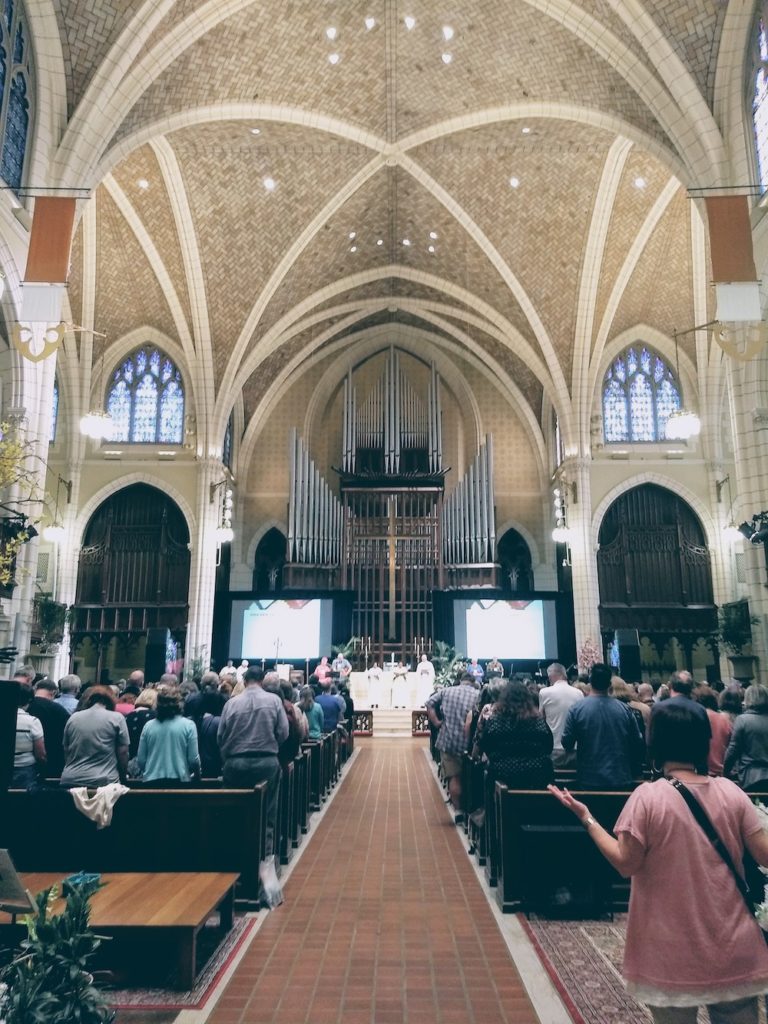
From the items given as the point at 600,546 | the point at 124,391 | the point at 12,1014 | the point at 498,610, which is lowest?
the point at 12,1014

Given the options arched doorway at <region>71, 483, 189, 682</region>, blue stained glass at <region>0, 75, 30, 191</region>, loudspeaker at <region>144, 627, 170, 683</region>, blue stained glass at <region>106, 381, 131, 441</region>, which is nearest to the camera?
blue stained glass at <region>0, 75, 30, 191</region>

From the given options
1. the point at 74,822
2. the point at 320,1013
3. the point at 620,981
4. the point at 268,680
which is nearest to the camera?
the point at 320,1013

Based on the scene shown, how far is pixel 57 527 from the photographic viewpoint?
Result: 59.3ft

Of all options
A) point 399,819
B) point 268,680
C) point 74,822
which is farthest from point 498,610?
point 74,822

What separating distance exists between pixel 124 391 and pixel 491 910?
18.8 meters

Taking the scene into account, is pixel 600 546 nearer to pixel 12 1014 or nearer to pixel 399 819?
pixel 399 819

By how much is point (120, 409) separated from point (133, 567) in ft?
14.8

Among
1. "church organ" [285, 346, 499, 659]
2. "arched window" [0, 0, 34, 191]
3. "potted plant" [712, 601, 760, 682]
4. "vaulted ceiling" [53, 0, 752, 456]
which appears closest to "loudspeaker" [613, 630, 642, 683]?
"potted plant" [712, 601, 760, 682]

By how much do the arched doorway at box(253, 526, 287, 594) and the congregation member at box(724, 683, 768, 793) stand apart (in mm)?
19046

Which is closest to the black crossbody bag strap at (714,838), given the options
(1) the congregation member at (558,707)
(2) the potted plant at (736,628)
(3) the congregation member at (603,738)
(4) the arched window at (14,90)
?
(3) the congregation member at (603,738)

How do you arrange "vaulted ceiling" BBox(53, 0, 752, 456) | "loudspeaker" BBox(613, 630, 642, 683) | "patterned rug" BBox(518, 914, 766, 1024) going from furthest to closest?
"loudspeaker" BBox(613, 630, 642, 683) < "vaulted ceiling" BBox(53, 0, 752, 456) < "patterned rug" BBox(518, 914, 766, 1024)

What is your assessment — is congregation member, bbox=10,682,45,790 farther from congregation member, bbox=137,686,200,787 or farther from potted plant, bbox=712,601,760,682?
potted plant, bbox=712,601,760,682

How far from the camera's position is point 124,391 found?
20844 millimetres

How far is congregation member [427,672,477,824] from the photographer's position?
7.74m
